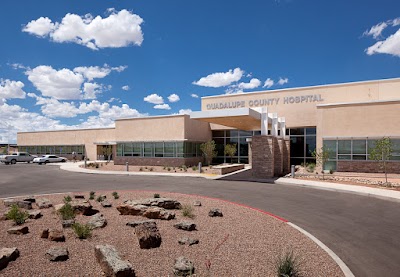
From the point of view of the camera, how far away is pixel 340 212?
36.3 feet

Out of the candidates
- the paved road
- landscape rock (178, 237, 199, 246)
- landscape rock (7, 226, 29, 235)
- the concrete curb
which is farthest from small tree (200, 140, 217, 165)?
landscape rock (7, 226, 29, 235)

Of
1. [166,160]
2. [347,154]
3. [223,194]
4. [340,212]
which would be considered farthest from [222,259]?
[166,160]

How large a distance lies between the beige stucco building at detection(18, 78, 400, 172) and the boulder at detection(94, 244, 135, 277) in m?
16.1

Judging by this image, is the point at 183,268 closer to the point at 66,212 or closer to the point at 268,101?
the point at 66,212

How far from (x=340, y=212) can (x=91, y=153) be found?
148 ft

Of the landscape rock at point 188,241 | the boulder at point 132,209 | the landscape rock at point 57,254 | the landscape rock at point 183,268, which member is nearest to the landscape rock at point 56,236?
the landscape rock at point 57,254

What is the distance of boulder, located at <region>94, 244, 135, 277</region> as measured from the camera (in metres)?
4.96

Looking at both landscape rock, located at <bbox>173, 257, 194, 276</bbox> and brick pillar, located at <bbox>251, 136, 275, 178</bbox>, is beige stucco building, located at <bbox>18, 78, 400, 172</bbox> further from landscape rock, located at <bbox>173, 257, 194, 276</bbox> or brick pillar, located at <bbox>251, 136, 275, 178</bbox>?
landscape rock, located at <bbox>173, 257, 194, 276</bbox>

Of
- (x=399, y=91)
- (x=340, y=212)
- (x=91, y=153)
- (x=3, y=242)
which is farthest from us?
(x=91, y=153)

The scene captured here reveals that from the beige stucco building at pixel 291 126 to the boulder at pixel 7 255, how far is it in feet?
55.1

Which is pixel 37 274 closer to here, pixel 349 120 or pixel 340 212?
pixel 340 212

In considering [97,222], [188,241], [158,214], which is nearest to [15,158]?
[97,222]

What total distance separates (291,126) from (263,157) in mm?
13266

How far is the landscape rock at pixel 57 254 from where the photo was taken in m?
5.62
